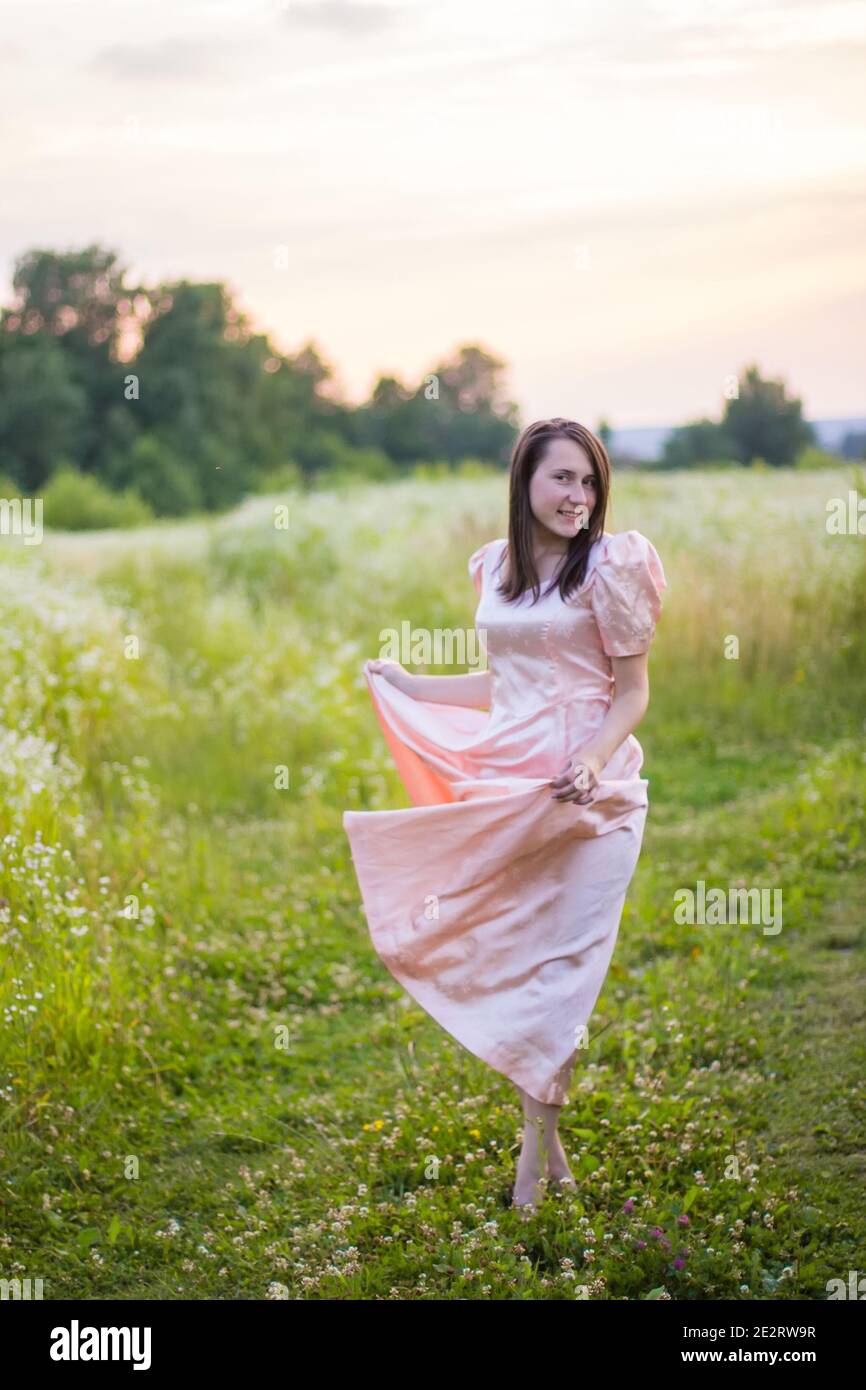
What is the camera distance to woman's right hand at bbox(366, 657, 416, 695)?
4.14 meters

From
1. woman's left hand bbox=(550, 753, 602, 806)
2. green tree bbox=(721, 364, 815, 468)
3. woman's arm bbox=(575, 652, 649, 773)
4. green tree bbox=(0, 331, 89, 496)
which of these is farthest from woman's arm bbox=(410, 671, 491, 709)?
green tree bbox=(721, 364, 815, 468)

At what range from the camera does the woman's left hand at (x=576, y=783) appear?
332cm

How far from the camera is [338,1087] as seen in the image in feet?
15.1

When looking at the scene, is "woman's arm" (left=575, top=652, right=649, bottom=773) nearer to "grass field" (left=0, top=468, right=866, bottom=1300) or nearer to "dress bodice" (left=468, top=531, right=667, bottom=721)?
"dress bodice" (left=468, top=531, right=667, bottom=721)

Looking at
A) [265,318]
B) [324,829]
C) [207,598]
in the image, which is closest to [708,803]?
[324,829]

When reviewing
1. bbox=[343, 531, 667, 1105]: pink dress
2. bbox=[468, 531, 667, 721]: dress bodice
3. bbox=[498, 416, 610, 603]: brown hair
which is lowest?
bbox=[343, 531, 667, 1105]: pink dress

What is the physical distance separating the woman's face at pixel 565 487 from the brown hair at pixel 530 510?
0.08 feet

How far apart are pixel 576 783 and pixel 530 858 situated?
0.40 m

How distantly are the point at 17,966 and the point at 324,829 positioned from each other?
2626mm

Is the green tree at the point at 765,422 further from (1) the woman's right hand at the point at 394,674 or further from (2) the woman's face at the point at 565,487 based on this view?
(2) the woman's face at the point at 565,487

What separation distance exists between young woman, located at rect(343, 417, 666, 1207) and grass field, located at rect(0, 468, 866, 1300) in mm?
437

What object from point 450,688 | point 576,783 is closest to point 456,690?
point 450,688
